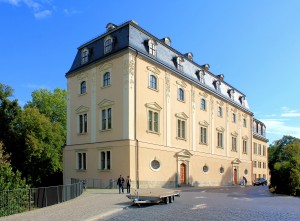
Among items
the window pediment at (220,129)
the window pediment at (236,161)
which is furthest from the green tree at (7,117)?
the window pediment at (236,161)

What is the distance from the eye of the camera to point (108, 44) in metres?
33.4

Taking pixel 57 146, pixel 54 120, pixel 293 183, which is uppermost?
pixel 54 120

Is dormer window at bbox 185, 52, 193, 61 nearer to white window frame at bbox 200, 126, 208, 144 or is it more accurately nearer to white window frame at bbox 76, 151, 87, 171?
white window frame at bbox 200, 126, 208, 144

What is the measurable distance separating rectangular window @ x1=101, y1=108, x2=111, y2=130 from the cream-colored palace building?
10 cm

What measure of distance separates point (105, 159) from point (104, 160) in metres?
0.24

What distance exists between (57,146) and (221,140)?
22265 mm

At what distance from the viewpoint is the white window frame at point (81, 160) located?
3409cm

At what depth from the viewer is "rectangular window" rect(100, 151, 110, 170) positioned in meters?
31.2

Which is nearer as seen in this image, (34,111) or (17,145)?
(17,145)

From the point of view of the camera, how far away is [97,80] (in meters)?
33.8

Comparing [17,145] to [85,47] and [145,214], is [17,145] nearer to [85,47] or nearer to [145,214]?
[85,47]

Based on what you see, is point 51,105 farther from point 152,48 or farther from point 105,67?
point 152,48

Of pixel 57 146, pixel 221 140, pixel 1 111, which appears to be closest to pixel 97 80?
pixel 1 111

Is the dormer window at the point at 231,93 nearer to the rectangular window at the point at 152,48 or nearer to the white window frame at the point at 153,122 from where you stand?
the rectangular window at the point at 152,48
